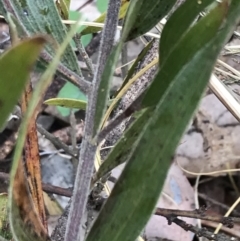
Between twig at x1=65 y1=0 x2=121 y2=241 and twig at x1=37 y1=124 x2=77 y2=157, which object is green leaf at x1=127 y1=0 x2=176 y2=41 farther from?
twig at x1=37 y1=124 x2=77 y2=157

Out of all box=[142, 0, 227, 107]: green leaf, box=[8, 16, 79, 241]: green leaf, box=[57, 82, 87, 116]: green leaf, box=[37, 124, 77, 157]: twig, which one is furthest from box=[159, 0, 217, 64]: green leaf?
box=[57, 82, 87, 116]: green leaf

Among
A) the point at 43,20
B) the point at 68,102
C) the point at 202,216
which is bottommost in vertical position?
the point at 202,216

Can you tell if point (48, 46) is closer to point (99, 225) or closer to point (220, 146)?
point (99, 225)

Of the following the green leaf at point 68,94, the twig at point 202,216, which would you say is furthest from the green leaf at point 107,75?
the green leaf at point 68,94

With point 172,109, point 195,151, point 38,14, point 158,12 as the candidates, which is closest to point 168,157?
point 172,109

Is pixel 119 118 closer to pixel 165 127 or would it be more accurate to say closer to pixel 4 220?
pixel 165 127

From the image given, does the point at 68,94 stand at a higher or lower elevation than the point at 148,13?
lower

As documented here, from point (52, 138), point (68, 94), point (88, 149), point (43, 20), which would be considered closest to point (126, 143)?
point (88, 149)

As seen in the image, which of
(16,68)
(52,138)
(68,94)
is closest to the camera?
(16,68)
